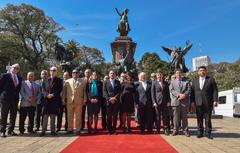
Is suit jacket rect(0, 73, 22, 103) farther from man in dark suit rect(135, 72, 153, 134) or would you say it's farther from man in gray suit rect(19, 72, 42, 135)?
man in dark suit rect(135, 72, 153, 134)

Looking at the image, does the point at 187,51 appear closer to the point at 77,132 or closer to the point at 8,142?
the point at 77,132

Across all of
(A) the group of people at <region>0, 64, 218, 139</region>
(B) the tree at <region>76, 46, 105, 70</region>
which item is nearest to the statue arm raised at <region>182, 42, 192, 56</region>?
(A) the group of people at <region>0, 64, 218, 139</region>

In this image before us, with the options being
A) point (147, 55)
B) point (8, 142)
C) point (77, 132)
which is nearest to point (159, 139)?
point (77, 132)

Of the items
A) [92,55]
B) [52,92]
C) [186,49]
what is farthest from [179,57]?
[92,55]

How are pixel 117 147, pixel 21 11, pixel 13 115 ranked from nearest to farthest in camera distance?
pixel 117 147 → pixel 13 115 → pixel 21 11

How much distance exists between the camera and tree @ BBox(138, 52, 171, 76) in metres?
70.2

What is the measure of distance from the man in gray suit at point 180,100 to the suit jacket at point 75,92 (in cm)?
257

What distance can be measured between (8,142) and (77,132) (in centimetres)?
223

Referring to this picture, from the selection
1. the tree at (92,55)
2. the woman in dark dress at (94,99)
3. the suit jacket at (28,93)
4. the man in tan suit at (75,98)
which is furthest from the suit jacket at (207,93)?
the tree at (92,55)

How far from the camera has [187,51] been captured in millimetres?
18266

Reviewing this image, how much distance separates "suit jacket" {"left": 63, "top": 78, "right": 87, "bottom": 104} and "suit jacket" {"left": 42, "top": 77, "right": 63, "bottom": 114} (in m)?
0.23

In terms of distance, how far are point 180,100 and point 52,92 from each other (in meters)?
3.63

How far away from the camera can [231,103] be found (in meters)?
27.0

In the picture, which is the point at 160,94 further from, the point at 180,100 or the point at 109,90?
the point at 109,90
